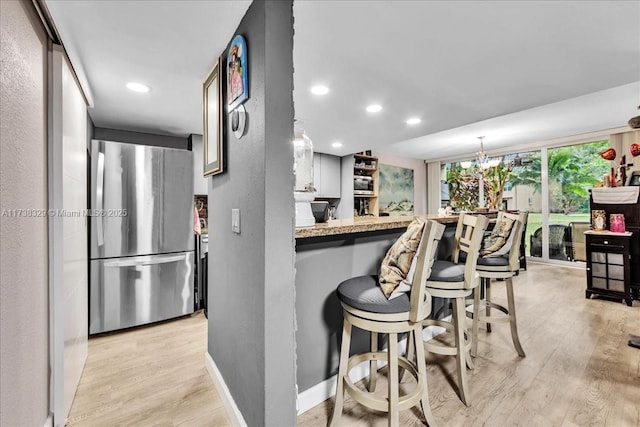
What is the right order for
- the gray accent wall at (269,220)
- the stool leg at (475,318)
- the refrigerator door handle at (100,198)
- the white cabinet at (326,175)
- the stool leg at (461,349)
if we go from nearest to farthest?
the gray accent wall at (269,220) < the stool leg at (461,349) < the stool leg at (475,318) < the refrigerator door handle at (100,198) < the white cabinet at (326,175)

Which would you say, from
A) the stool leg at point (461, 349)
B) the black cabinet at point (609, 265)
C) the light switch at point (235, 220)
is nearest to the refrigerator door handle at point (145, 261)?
the light switch at point (235, 220)

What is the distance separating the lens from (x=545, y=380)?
187 centimetres

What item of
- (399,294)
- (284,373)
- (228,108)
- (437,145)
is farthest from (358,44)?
(437,145)

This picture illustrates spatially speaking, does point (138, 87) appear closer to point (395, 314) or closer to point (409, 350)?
point (395, 314)

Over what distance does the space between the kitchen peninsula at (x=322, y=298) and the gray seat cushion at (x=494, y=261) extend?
83cm

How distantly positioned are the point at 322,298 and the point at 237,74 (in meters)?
1.29

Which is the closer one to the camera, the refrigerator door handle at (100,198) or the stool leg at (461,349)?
the stool leg at (461,349)

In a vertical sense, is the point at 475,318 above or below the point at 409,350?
above

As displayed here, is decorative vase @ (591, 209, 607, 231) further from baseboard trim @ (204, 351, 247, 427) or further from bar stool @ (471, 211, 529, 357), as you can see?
baseboard trim @ (204, 351, 247, 427)

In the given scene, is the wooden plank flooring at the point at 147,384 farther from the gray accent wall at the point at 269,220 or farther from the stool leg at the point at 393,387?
the stool leg at the point at 393,387

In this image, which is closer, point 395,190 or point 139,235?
point 139,235

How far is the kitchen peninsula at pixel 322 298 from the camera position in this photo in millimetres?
1600

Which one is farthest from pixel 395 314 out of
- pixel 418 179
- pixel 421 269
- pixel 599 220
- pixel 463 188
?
pixel 418 179

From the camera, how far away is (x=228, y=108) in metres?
1.57
